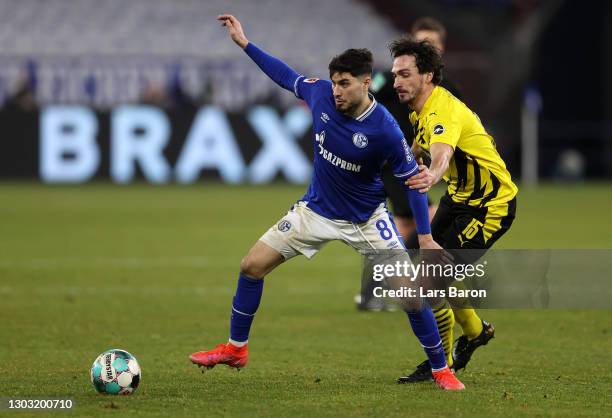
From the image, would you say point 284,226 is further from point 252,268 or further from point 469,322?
point 469,322

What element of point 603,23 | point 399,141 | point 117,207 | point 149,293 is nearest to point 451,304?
point 399,141

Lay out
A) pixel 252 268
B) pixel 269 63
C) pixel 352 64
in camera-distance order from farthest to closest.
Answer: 1. pixel 269 63
2. pixel 252 268
3. pixel 352 64

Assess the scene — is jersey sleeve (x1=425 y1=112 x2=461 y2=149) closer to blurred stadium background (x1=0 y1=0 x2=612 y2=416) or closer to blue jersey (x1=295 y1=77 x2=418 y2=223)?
blue jersey (x1=295 y1=77 x2=418 y2=223)

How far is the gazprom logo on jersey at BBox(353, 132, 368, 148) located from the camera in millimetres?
7164

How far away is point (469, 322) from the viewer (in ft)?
26.2

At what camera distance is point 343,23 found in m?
33.0

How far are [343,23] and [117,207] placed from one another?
12585 millimetres

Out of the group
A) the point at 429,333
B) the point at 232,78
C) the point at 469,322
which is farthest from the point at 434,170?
the point at 232,78

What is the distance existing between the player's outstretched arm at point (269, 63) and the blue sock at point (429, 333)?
1665 millimetres

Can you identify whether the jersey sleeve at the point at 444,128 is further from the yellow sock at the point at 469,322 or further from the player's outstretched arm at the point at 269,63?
the yellow sock at the point at 469,322

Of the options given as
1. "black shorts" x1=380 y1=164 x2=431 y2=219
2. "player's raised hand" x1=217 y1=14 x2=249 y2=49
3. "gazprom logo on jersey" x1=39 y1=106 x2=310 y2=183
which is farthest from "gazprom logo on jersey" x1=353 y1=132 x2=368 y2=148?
"gazprom logo on jersey" x1=39 y1=106 x2=310 y2=183

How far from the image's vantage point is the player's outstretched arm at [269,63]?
779 centimetres

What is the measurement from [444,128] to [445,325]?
52.7 inches

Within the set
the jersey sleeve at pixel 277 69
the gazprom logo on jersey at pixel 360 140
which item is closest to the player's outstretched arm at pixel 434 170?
the gazprom logo on jersey at pixel 360 140
